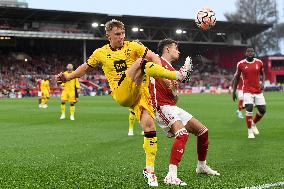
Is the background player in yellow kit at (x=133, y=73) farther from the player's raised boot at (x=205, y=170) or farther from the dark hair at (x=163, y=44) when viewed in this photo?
the player's raised boot at (x=205, y=170)

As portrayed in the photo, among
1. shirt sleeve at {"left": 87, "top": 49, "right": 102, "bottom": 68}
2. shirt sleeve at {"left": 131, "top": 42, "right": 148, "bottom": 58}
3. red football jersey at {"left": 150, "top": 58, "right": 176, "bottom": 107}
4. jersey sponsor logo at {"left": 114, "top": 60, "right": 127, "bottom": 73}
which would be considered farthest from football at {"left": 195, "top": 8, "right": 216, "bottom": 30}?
shirt sleeve at {"left": 87, "top": 49, "right": 102, "bottom": 68}

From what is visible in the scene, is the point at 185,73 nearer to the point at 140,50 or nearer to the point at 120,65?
the point at 140,50

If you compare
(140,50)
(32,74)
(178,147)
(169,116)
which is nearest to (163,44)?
(140,50)

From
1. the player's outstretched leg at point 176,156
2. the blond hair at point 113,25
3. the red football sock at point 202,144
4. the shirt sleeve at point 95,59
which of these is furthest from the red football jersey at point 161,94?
the shirt sleeve at point 95,59

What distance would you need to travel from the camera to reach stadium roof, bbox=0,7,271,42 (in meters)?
59.3

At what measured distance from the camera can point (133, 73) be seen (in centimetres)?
635

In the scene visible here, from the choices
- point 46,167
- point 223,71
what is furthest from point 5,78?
point 46,167

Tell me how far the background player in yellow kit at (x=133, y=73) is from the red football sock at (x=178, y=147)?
0.27 meters

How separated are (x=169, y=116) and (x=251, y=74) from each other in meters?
6.16

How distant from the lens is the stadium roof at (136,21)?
59.3 m

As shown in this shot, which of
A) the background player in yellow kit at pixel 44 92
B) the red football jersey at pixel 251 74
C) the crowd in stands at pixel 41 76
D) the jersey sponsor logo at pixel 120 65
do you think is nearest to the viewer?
the jersey sponsor logo at pixel 120 65

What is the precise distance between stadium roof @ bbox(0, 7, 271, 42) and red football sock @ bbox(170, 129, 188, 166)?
51676mm

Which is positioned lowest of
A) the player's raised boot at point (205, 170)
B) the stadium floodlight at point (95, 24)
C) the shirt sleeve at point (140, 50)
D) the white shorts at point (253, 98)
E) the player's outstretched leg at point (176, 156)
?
the player's raised boot at point (205, 170)

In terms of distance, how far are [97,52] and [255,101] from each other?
21.1 feet
